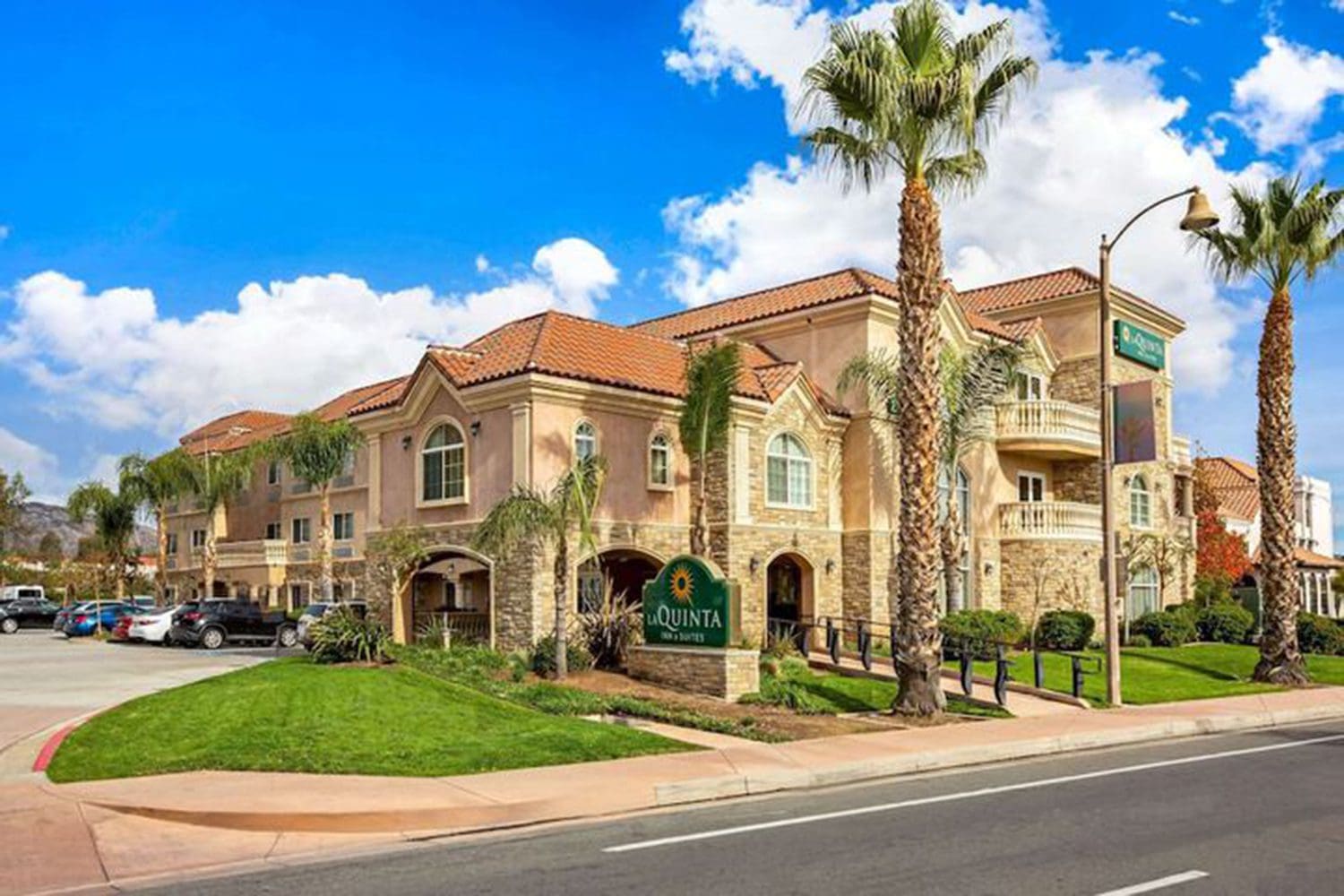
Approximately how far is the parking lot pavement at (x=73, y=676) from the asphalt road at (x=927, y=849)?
6.82m

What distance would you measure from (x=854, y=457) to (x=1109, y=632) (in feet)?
34.2

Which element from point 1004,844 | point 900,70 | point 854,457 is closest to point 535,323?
point 854,457

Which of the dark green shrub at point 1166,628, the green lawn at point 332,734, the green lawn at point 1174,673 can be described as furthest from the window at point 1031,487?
the green lawn at point 332,734

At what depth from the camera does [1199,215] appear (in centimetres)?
2075

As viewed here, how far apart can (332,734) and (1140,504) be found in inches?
1283

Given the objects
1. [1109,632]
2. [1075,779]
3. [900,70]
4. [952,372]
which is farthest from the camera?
[952,372]

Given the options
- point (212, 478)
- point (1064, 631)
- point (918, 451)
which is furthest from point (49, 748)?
point (212, 478)

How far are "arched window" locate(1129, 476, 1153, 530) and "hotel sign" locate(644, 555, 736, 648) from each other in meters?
23.1

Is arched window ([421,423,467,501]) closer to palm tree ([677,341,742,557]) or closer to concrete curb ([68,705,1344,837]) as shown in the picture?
palm tree ([677,341,742,557])

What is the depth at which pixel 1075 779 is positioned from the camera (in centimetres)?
1422

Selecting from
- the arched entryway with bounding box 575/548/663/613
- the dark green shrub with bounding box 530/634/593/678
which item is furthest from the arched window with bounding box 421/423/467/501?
the dark green shrub with bounding box 530/634/593/678

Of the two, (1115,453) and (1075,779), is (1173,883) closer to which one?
(1075,779)

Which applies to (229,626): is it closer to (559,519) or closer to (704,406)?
(559,519)

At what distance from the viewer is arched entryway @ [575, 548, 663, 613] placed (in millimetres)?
26773
